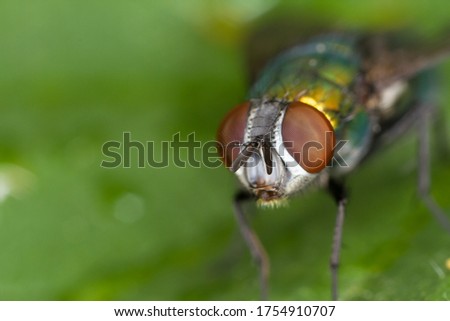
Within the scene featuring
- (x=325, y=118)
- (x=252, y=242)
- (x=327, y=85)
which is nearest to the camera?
(x=325, y=118)

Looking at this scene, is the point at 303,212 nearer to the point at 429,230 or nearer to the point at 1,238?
the point at 429,230

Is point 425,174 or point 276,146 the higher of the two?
point 425,174

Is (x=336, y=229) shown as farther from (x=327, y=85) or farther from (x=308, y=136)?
(x=327, y=85)

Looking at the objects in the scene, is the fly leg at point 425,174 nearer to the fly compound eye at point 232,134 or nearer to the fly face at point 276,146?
the fly face at point 276,146

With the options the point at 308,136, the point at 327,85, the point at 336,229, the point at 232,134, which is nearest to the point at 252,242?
the point at 336,229

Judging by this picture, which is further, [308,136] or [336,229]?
[336,229]

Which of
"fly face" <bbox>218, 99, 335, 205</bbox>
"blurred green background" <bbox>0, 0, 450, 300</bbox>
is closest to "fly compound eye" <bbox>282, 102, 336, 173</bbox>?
"fly face" <bbox>218, 99, 335, 205</bbox>
